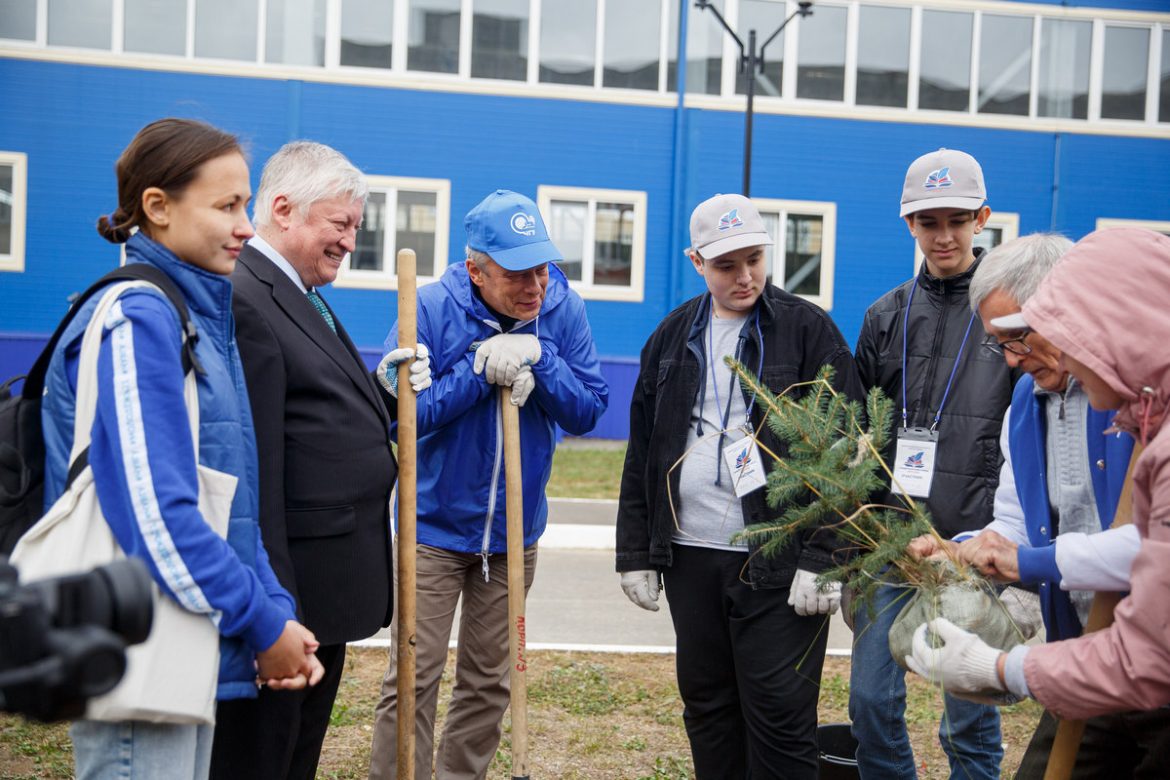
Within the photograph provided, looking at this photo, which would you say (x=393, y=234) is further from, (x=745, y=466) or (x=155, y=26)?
(x=745, y=466)

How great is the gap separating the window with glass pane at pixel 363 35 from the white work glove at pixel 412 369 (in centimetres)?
1511

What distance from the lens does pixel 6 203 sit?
17422 millimetres

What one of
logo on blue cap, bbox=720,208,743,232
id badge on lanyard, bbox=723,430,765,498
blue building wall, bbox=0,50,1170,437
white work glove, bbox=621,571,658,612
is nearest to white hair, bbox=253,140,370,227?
logo on blue cap, bbox=720,208,743,232

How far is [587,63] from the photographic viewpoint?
718 inches

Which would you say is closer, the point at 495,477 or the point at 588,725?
the point at 495,477

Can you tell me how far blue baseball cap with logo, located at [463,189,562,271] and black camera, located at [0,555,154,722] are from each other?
Result: 237 centimetres

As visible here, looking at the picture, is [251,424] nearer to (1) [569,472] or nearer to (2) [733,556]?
(2) [733,556]

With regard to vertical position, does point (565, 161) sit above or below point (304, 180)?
above

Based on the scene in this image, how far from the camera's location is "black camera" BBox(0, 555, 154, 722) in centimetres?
142

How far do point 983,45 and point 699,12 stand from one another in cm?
481

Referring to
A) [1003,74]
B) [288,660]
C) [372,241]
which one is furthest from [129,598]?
[1003,74]

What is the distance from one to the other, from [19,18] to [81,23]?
0.92m

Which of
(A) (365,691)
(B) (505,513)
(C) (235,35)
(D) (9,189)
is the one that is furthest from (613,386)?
(B) (505,513)

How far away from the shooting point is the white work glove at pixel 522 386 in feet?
12.9
